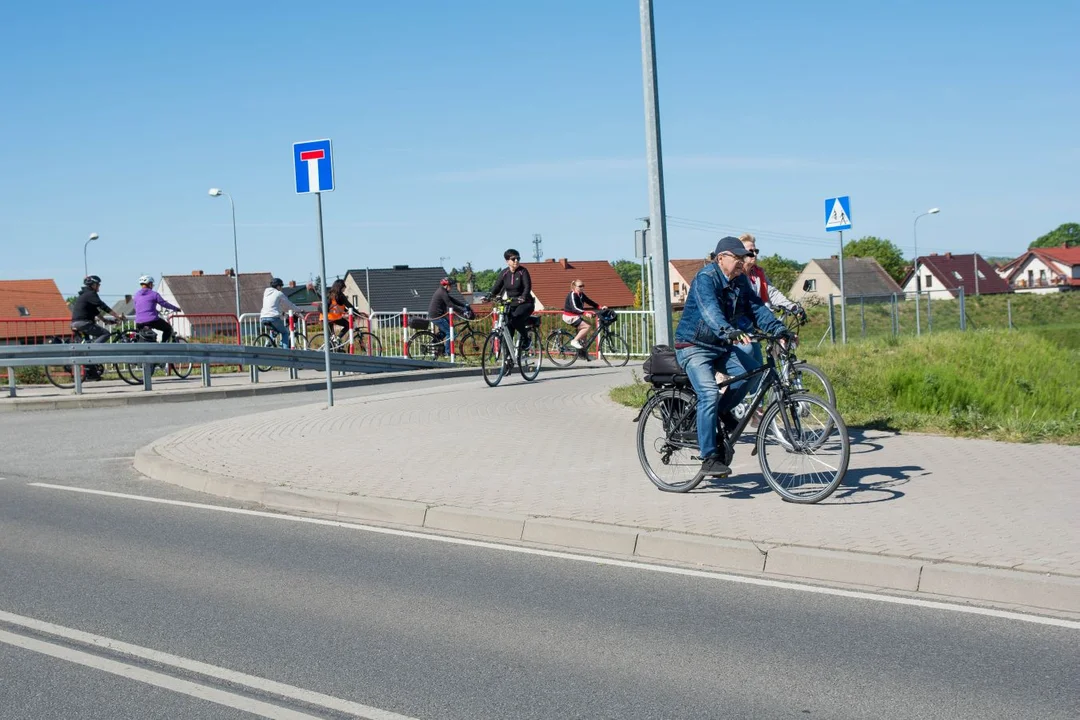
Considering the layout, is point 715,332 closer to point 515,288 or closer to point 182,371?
point 515,288

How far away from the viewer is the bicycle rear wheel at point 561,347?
892 inches

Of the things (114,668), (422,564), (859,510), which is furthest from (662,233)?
(114,668)

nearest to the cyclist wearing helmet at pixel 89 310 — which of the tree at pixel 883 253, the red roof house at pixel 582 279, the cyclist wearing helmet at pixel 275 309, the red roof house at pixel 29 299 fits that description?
the cyclist wearing helmet at pixel 275 309

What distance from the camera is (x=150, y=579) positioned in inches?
272

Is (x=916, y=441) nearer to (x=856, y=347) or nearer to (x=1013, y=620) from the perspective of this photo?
(x=1013, y=620)

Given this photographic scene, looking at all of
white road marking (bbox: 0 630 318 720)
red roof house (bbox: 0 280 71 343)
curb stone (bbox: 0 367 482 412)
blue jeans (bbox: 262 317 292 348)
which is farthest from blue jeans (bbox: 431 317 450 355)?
red roof house (bbox: 0 280 71 343)

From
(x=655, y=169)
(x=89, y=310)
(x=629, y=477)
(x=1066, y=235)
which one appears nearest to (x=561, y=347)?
(x=89, y=310)

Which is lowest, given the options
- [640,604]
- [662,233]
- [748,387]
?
[640,604]

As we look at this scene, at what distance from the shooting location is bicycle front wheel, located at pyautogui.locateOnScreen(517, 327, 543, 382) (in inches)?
703

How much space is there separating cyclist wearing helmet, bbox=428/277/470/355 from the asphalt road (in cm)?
1519

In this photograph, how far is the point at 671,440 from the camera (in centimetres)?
874

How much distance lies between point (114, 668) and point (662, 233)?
29.6 ft

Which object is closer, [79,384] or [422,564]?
[422,564]

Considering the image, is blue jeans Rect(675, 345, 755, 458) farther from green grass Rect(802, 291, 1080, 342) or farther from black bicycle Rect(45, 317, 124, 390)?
black bicycle Rect(45, 317, 124, 390)
